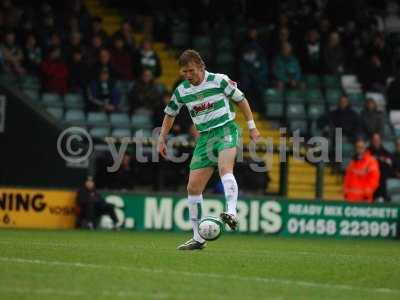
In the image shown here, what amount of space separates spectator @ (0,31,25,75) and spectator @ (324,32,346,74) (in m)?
7.42

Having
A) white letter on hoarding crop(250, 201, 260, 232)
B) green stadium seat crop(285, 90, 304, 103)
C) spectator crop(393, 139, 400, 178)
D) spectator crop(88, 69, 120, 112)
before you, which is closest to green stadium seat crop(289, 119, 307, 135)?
green stadium seat crop(285, 90, 304, 103)

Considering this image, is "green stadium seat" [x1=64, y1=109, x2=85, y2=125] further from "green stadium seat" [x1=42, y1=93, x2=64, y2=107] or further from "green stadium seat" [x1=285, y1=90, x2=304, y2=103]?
"green stadium seat" [x1=285, y1=90, x2=304, y2=103]

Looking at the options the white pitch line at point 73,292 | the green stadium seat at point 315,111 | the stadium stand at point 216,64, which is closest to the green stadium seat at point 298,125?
the stadium stand at point 216,64

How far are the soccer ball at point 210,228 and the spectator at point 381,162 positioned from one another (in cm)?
981

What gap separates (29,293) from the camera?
835cm

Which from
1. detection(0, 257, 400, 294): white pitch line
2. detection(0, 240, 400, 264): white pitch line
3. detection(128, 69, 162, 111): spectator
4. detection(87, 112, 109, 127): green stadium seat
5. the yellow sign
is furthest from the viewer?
detection(128, 69, 162, 111): spectator

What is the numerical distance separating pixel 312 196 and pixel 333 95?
3.47 metres

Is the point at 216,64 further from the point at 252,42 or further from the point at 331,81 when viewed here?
the point at 331,81

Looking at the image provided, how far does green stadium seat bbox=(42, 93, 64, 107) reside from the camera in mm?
21516

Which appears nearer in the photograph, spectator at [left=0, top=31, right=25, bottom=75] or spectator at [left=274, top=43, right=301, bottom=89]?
spectator at [left=0, top=31, right=25, bottom=75]

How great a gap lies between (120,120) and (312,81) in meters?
5.50

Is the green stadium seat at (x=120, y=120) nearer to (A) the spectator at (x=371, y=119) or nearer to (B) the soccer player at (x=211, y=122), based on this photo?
(A) the spectator at (x=371, y=119)

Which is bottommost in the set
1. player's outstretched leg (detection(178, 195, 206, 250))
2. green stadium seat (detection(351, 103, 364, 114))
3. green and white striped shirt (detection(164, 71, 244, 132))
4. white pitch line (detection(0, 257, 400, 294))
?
white pitch line (detection(0, 257, 400, 294))

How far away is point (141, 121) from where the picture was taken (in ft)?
71.7
